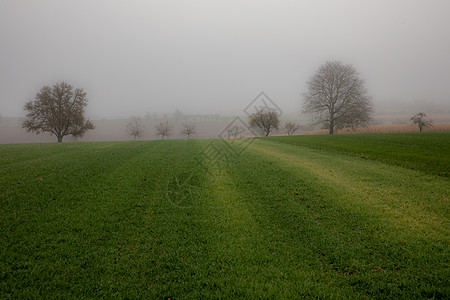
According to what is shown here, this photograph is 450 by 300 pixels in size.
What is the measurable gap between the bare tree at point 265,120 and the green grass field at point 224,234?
44.0 metres

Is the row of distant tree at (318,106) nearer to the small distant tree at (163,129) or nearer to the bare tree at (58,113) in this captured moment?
the bare tree at (58,113)

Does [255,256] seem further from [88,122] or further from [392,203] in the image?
[88,122]

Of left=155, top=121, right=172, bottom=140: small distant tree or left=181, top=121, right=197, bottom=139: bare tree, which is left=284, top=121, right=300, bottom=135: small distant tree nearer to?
left=181, top=121, right=197, bottom=139: bare tree

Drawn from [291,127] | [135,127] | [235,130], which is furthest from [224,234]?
[135,127]

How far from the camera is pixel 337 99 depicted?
40188 mm

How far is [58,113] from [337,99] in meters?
58.7

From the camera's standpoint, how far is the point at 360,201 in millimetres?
7910

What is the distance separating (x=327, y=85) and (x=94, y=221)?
46288 millimetres

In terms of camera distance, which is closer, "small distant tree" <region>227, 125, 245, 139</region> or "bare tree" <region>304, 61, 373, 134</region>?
"small distant tree" <region>227, 125, 245, 139</region>

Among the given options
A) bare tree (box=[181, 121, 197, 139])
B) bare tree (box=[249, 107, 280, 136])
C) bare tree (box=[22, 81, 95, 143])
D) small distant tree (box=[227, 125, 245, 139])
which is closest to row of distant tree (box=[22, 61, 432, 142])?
bare tree (box=[22, 81, 95, 143])

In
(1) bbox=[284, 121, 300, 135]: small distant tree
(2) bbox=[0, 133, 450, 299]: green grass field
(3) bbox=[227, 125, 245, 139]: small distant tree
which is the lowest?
(2) bbox=[0, 133, 450, 299]: green grass field

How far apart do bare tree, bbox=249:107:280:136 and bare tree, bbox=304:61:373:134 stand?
13.0 metres

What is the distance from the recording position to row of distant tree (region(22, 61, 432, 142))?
38.2 meters

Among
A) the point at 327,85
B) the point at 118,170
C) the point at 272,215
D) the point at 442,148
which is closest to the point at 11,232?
the point at 118,170
